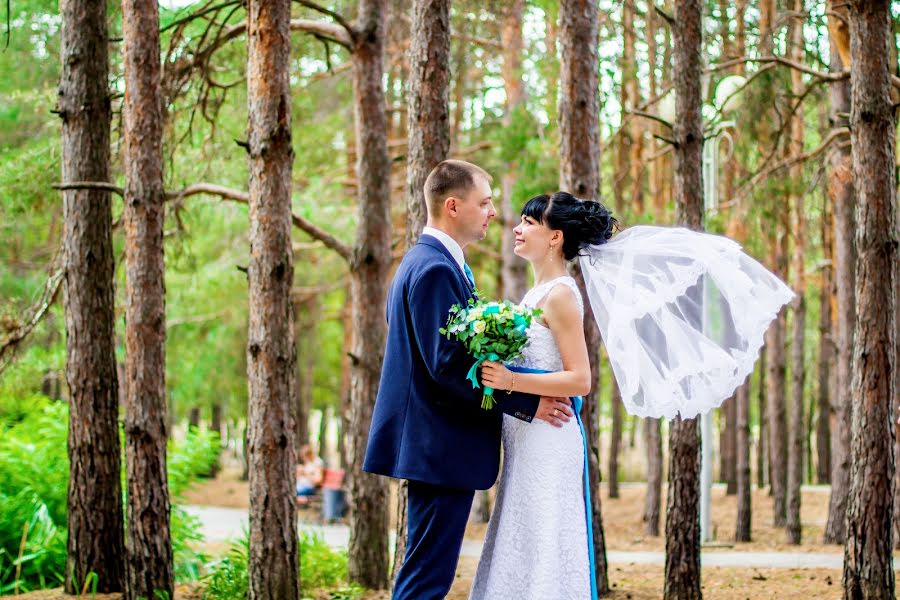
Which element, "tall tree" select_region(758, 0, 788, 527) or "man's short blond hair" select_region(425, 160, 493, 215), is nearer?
"man's short blond hair" select_region(425, 160, 493, 215)

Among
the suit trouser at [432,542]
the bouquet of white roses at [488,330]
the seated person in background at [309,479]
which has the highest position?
the bouquet of white roses at [488,330]

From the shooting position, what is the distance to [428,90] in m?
7.84

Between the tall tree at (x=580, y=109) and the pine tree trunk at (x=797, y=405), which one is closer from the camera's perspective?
the tall tree at (x=580, y=109)

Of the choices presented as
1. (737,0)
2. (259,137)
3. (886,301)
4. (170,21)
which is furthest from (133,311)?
(737,0)

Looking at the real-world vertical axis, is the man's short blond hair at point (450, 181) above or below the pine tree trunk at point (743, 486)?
above

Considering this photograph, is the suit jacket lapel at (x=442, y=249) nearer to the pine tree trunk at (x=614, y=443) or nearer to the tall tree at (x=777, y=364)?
the tall tree at (x=777, y=364)

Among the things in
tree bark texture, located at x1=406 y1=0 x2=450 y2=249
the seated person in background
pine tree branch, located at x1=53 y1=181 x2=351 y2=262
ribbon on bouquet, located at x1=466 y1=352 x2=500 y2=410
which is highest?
tree bark texture, located at x1=406 y1=0 x2=450 y2=249

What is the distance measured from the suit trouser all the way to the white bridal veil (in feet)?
3.61

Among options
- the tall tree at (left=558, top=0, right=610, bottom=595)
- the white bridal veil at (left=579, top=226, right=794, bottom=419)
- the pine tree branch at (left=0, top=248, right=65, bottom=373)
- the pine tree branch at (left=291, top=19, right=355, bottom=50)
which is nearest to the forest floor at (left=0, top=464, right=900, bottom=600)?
the tall tree at (left=558, top=0, right=610, bottom=595)

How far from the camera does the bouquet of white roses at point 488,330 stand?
424 centimetres

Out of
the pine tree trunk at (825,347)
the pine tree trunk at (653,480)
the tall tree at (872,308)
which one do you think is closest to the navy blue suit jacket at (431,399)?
the tall tree at (872,308)

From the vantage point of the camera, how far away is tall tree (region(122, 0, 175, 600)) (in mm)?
8086

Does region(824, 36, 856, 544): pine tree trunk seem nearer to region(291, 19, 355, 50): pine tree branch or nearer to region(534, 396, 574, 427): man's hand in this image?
region(291, 19, 355, 50): pine tree branch

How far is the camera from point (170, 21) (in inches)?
408
